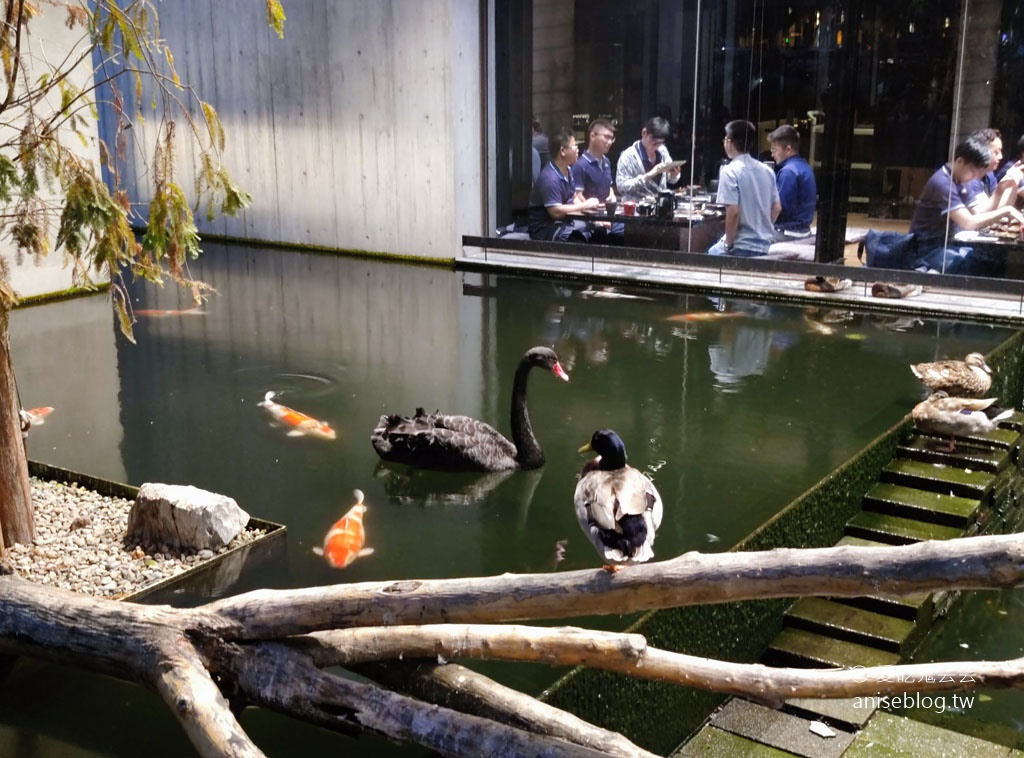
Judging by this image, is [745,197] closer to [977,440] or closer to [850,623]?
[977,440]

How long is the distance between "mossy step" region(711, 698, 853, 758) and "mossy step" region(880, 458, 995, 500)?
2.25m

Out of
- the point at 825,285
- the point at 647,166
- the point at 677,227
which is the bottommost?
the point at 825,285

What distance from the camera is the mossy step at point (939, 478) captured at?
5.73m

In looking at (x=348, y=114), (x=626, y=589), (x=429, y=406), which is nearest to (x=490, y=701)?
(x=626, y=589)

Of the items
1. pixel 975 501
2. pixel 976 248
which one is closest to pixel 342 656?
pixel 975 501

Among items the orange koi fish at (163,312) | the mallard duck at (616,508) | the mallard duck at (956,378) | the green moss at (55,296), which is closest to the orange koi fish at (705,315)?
the mallard duck at (956,378)

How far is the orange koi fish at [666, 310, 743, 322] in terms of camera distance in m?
9.51

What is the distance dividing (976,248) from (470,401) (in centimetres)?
587

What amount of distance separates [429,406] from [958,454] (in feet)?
10.2

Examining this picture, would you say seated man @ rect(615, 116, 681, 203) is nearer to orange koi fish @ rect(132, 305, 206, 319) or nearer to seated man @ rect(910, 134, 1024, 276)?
seated man @ rect(910, 134, 1024, 276)

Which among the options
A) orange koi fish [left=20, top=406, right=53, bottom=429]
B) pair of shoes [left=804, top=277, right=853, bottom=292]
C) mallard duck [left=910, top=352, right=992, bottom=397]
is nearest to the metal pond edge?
orange koi fish [left=20, top=406, right=53, bottom=429]

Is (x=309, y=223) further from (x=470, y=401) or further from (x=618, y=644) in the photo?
(x=618, y=644)

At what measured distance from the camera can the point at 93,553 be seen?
457 cm

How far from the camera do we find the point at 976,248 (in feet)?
33.8
